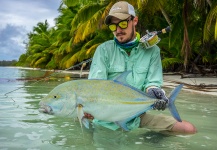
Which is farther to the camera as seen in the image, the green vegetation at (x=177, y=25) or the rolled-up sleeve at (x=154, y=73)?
the green vegetation at (x=177, y=25)

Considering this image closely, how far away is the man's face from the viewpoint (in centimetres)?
354

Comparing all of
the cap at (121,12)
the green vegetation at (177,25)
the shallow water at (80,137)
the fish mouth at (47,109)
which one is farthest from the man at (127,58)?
the green vegetation at (177,25)

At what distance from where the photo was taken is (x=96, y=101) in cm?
270

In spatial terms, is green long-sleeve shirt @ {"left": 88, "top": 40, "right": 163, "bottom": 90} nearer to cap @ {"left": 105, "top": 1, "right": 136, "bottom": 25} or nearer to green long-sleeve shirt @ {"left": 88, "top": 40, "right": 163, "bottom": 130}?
green long-sleeve shirt @ {"left": 88, "top": 40, "right": 163, "bottom": 130}

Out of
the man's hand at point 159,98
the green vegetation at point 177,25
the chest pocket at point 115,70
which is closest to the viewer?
the man's hand at point 159,98

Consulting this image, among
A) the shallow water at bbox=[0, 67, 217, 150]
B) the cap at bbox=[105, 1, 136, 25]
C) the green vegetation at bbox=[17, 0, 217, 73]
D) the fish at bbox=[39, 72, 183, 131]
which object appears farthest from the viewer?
Answer: the green vegetation at bbox=[17, 0, 217, 73]

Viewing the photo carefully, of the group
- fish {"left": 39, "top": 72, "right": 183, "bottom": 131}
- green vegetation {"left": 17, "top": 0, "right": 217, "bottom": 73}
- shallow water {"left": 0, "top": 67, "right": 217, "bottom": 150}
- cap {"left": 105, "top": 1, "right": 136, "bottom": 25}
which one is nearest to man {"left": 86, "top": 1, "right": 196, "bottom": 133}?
cap {"left": 105, "top": 1, "right": 136, "bottom": 25}

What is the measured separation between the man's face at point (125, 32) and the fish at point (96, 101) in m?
0.79

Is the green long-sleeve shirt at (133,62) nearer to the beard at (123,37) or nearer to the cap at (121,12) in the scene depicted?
the beard at (123,37)

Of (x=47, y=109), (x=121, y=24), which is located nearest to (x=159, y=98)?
(x=121, y=24)

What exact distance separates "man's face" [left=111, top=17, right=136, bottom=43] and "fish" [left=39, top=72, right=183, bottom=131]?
0.79 m

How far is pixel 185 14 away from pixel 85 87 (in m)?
12.7

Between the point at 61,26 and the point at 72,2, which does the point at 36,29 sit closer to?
the point at 61,26

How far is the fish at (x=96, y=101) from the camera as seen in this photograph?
2605 mm
